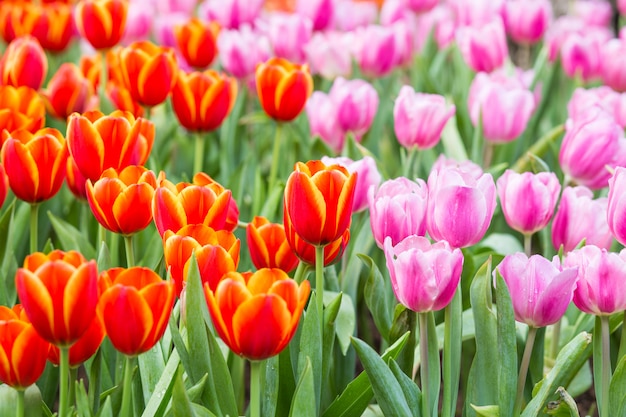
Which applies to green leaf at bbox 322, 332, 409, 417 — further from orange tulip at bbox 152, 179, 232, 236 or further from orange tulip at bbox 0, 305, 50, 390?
orange tulip at bbox 0, 305, 50, 390

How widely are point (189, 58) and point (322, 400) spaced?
3.50 feet

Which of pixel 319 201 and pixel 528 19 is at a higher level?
pixel 319 201

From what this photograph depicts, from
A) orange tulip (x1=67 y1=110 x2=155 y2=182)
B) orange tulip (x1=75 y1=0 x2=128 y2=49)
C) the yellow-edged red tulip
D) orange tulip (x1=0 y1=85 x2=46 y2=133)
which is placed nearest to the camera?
orange tulip (x1=67 y1=110 x2=155 y2=182)

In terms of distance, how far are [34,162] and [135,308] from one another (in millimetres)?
456

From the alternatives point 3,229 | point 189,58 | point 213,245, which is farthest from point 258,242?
point 189,58

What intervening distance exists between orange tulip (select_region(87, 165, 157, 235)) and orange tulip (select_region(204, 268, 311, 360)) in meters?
0.24

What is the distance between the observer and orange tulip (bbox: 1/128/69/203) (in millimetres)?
1281

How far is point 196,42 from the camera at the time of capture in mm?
2096

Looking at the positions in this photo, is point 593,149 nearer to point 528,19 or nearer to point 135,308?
point 135,308

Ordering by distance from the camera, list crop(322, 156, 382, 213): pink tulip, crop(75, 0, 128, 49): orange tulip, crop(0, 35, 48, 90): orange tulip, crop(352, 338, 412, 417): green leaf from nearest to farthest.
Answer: crop(352, 338, 412, 417): green leaf < crop(322, 156, 382, 213): pink tulip < crop(0, 35, 48, 90): orange tulip < crop(75, 0, 128, 49): orange tulip

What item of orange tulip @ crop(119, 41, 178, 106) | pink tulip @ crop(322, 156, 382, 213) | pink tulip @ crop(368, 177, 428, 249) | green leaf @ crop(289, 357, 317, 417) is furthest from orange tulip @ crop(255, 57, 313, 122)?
green leaf @ crop(289, 357, 317, 417)

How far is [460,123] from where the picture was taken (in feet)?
7.35

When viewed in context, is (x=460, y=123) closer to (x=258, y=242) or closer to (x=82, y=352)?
(x=258, y=242)

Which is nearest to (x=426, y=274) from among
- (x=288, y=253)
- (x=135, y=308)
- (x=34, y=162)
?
(x=288, y=253)
